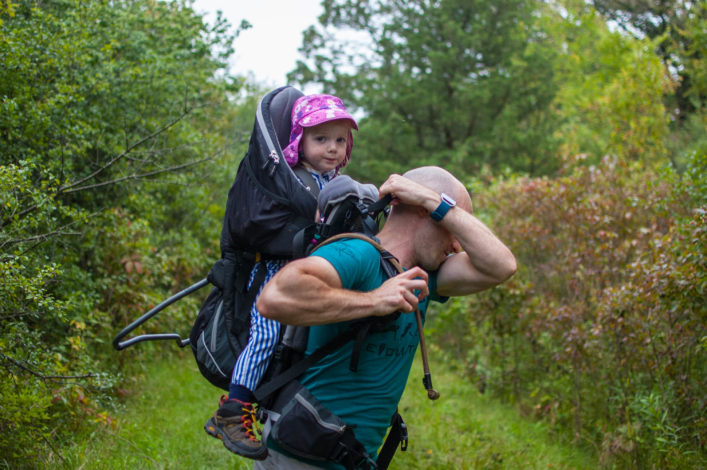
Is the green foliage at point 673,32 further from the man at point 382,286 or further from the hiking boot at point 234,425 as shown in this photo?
the hiking boot at point 234,425

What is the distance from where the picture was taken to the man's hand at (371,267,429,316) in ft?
7.48

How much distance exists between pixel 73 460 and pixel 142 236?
327cm

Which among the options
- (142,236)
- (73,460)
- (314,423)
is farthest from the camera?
(142,236)

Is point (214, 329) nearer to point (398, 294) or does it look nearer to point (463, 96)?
point (398, 294)

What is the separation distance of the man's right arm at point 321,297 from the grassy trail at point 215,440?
2.97m

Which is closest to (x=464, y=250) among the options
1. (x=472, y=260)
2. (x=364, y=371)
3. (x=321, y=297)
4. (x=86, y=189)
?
(x=472, y=260)

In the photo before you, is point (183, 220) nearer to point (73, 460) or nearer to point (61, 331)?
point (61, 331)

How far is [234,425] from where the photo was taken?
275 centimetres

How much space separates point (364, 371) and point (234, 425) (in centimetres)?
64

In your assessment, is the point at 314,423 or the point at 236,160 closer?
the point at 314,423

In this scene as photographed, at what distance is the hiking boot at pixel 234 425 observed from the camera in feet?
8.70

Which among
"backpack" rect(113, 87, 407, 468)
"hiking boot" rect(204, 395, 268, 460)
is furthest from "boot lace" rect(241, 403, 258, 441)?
"backpack" rect(113, 87, 407, 468)

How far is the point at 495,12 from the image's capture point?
21.3 metres

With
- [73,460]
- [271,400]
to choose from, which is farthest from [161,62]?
[271,400]
